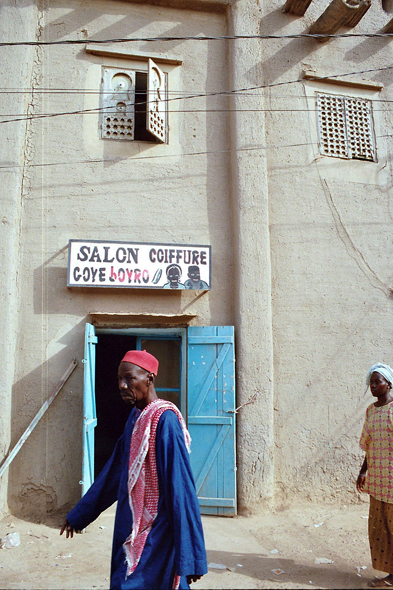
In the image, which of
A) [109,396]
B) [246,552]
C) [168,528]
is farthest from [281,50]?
[109,396]

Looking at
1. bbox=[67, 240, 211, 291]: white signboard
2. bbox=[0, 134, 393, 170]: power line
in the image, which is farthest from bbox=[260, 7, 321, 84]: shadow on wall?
bbox=[67, 240, 211, 291]: white signboard

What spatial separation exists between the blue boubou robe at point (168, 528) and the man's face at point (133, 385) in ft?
0.69

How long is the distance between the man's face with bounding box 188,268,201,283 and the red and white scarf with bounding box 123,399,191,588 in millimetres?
3536

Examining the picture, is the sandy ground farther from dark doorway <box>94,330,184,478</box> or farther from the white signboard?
dark doorway <box>94,330,184,478</box>

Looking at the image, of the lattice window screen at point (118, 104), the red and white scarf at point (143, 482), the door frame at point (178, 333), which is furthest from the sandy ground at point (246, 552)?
the lattice window screen at point (118, 104)

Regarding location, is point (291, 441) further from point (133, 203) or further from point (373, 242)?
point (133, 203)

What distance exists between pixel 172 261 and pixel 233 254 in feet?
2.70

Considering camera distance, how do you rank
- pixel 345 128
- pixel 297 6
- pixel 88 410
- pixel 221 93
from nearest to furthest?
pixel 88 410 < pixel 221 93 < pixel 297 6 < pixel 345 128

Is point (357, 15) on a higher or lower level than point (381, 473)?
higher

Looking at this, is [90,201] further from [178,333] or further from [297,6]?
[297,6]

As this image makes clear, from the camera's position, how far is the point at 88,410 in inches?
217

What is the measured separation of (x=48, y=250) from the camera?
6027mm

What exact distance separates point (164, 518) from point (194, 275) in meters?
3.92

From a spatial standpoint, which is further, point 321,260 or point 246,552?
point 321,260
